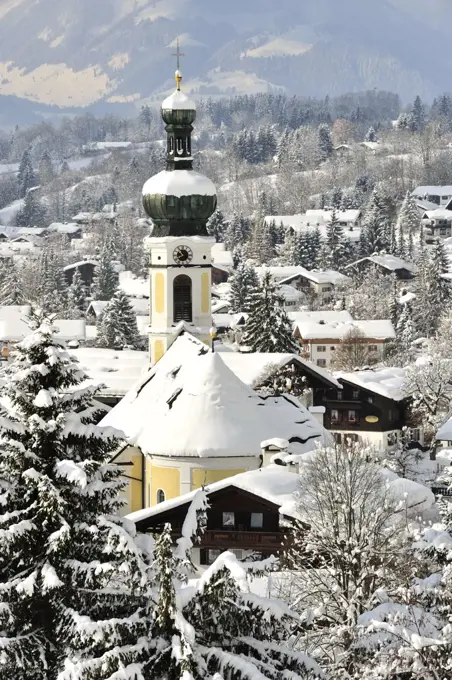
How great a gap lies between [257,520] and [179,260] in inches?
591

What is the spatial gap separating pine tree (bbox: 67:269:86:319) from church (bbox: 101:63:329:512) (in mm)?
63688

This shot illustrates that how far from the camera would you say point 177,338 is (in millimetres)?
42312

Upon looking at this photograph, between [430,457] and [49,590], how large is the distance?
142 ft

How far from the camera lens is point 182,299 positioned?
4384 cm

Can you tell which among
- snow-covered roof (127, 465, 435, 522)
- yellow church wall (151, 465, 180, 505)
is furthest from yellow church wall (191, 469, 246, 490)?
snow-covered roof (127, 465, 435, 522)

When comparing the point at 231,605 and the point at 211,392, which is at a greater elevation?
the point at 231,605

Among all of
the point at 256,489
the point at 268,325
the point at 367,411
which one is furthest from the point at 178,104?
the point at 367,411

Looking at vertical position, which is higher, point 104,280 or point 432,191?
point 432,191

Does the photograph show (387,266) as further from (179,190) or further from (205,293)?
(205,293)

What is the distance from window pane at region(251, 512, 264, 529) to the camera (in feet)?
98.1

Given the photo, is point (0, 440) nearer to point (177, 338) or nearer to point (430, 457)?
point (177, 338)

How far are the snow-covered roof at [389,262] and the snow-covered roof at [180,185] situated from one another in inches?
2920

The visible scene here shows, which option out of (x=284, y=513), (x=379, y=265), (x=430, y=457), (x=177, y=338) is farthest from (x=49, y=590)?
(x=379, y=265)

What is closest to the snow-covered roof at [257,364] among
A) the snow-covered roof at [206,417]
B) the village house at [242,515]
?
the snow-covered roof at [206,417]
